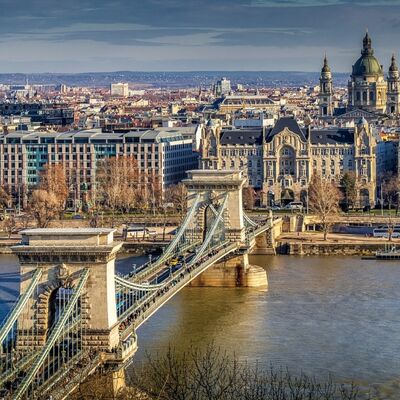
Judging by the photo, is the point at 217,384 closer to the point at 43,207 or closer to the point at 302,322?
the point at 302,322

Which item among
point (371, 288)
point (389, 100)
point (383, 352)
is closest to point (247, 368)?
point (383, 352)

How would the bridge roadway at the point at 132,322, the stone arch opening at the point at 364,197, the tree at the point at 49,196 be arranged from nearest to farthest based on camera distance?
the bridge roadway at the point at 132,322, the tree at the point at 49,196, the stone arch opening at the point at 364,197

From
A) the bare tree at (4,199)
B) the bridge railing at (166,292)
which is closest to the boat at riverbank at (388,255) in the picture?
the bridge railing at (166,292)

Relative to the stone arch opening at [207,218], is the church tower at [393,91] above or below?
above

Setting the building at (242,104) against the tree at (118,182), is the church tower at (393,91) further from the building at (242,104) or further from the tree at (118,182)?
the tree at (118,182)

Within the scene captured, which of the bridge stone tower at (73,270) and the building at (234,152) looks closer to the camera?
the bridge stone tower at (73,270)

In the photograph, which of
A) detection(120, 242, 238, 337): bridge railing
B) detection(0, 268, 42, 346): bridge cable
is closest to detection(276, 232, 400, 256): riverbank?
detection(120, 242, 238, 337): bridge railing

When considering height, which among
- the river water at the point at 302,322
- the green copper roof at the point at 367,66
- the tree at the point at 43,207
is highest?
the green copper roof at the point at 367,66
